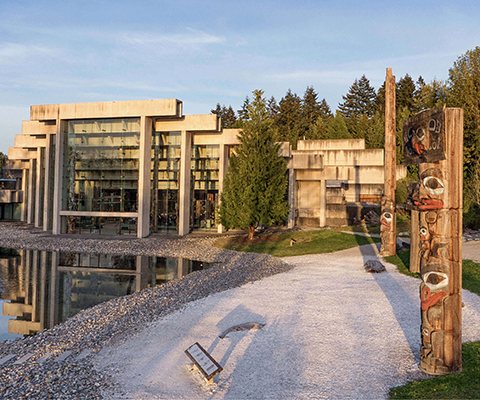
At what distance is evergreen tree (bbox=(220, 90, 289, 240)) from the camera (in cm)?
2691

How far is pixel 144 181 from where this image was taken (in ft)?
104

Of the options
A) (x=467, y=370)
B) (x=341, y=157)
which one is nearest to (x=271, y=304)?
(x=467, y=370)

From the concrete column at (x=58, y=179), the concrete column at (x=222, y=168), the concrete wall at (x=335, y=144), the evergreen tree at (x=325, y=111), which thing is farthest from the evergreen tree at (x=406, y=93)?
the concrete column at (x=58, y=179)

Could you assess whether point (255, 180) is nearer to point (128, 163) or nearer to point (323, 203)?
point (128, 163)

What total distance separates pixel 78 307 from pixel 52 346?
13.9 ft

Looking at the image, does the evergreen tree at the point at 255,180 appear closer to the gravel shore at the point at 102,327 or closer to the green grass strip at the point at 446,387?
the gravel shore at the point at 102,327

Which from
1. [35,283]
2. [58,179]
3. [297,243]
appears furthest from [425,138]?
[58,179]

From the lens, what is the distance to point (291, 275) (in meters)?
16.6

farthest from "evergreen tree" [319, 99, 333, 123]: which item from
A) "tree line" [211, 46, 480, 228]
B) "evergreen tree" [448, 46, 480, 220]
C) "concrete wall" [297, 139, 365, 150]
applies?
"evergreen tree" [448, 46, 480, 220]

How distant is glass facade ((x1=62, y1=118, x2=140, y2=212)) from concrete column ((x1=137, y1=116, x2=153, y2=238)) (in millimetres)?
650

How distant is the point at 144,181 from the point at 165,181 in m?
2.77

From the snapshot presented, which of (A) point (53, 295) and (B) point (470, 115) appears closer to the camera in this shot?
(A) point (53, 295)

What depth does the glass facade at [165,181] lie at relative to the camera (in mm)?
33969

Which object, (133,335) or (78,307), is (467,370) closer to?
(133,335)
